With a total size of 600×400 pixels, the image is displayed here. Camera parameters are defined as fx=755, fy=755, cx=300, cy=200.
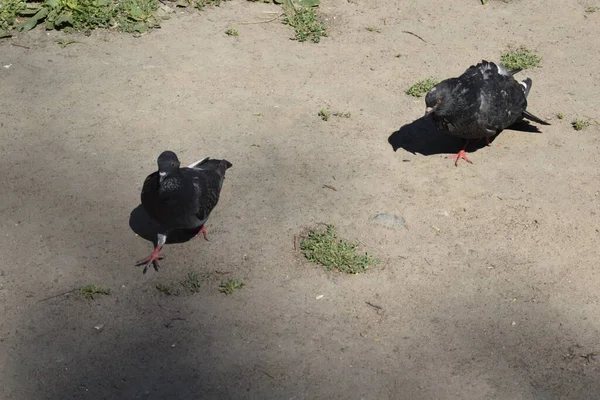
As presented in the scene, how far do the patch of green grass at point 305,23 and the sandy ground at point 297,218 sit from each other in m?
0.26

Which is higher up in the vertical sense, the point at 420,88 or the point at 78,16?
the point at 78,16

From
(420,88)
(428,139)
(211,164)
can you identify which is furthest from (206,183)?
(420,88)

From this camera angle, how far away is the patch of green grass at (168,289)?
5473 mm

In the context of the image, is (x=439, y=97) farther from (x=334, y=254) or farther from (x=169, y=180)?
(x=169, y=180)

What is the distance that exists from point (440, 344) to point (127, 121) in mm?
3875

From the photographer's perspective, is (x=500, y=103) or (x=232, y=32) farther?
(x=232, y=32)

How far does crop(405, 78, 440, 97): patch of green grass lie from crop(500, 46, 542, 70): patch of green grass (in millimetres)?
969

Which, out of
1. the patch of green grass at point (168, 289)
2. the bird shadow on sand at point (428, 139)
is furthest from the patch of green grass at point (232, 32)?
the patch of green grass at point (168, 289)

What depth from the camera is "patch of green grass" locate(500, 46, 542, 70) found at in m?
8.38

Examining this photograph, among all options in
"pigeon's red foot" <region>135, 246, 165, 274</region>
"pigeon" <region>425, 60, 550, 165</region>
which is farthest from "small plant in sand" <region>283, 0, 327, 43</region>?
"pigeon's red foot" <region>135, 246, 165, 274</region>

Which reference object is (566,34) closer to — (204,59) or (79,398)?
(204,59)

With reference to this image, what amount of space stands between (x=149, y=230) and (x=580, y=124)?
433 cm

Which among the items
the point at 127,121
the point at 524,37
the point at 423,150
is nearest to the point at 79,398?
the point at 127,121

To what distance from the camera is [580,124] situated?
24.4 feet
